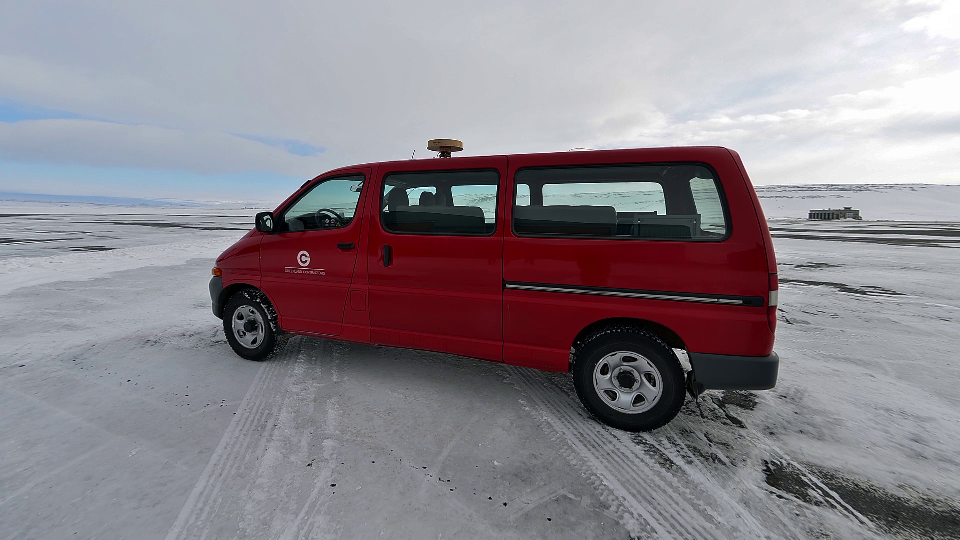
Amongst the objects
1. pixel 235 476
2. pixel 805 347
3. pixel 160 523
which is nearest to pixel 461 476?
pixel 235 476

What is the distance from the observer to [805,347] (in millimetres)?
4539

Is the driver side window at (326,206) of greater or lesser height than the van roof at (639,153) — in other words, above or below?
below

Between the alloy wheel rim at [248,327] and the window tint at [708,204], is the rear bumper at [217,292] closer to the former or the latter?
the alloy wheel rim at [248,327]

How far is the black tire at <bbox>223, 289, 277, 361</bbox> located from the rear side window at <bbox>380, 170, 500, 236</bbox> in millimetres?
1695

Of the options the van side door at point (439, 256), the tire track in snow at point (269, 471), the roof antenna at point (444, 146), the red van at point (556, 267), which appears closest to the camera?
the tire track in snow at point (269, 471)

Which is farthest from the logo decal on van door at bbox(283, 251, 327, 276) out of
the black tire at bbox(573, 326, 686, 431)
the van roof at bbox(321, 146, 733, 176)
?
the black tire at bbox(573, 326, 686, 431)

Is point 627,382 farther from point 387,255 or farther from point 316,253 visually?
point 316,253

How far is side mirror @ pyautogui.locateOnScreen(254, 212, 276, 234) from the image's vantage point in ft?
13.1

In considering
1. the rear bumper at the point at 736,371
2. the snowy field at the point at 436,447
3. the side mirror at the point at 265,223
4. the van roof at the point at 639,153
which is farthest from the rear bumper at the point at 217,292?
Answer: the rear bumper at the point at 736,371

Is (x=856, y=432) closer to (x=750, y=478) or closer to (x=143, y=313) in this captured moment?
(x=750, y=478)

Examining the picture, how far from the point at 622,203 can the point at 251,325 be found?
3.83 m

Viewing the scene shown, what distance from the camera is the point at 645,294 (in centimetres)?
279

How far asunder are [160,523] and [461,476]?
155 cm

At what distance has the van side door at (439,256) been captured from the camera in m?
3.27
